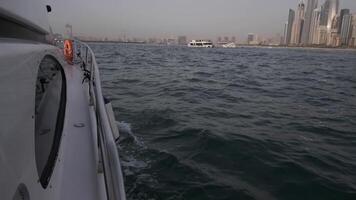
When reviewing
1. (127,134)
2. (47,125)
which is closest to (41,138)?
(47,125)

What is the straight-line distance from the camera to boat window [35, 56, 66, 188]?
179 cm

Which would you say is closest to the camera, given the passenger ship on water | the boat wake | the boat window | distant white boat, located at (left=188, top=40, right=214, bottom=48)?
the passenger ship on water

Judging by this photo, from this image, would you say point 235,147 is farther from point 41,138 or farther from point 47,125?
point 41,138

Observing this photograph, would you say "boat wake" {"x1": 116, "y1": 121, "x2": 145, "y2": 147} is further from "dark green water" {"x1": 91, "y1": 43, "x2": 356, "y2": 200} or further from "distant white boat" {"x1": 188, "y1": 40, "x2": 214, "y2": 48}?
"distant white boat" {"x1": 188, "y1": 40, "x2": 214, "y2": 48}

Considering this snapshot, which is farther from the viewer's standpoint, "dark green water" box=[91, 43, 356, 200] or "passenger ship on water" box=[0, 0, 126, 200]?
"dark green water" box=[91, 43, 356, 200]

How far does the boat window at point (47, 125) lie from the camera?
5.87ft

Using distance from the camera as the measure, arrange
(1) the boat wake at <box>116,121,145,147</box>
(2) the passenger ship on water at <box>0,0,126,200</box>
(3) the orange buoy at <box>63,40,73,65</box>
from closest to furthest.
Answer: (2) the passenger ship on water at <box>0,0,126,200</box>
(1) the boat wake at <box>116,121,145,147</box>
(3) the orange buoy at <box>63,40,73,65</box>

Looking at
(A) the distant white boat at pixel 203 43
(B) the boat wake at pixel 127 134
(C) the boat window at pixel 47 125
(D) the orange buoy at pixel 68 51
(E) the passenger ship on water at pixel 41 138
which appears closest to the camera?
(E) the passenger ship on water at pixel 41 138

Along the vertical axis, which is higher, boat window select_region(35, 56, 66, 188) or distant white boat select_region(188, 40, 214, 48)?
distant white boat select_region(188, 40, 214, 48)

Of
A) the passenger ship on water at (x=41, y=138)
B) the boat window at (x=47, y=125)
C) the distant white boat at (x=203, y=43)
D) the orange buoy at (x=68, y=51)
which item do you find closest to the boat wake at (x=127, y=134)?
the boat window at (x=47, y=125)

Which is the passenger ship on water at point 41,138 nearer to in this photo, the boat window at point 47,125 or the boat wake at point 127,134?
the boat window at point 47,125

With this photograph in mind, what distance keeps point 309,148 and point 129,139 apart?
3106 mm

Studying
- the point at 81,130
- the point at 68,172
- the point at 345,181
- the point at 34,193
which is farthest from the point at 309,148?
the point at 34,193

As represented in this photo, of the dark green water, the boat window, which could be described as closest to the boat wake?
the dark green water
